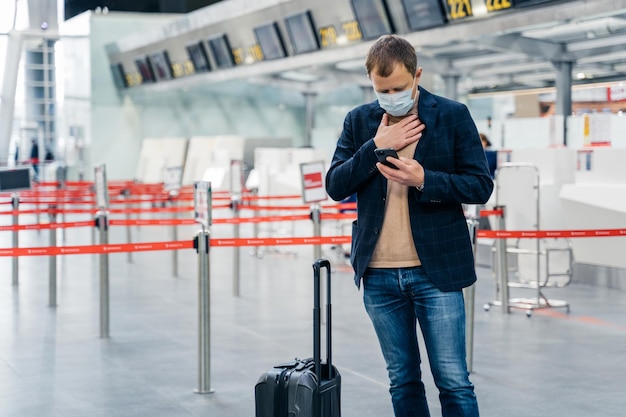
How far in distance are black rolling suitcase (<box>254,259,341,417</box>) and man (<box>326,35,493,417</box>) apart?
0.76ft

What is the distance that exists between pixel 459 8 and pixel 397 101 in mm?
10703

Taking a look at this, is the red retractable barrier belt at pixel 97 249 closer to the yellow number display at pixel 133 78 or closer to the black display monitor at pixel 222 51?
the black display monitor at pixel 222 51

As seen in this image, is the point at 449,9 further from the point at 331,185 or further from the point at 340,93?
the point at 340,93

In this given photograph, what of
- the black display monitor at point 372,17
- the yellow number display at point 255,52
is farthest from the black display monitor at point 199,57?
the black display monitor at point 372,17

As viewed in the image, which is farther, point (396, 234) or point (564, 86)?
point (564, 86)

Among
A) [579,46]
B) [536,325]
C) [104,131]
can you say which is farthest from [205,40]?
[536,325]

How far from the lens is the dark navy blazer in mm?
3619

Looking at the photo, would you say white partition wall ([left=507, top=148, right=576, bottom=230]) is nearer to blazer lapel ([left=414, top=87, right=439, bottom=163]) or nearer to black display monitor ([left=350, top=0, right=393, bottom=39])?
black display monitor ([left=350, top=0, right=393, bottom=39])

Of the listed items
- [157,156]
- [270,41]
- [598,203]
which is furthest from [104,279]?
[157,156]

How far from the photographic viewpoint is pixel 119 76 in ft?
98.9

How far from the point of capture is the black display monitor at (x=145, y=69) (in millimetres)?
28359

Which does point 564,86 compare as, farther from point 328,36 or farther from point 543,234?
point 543,234

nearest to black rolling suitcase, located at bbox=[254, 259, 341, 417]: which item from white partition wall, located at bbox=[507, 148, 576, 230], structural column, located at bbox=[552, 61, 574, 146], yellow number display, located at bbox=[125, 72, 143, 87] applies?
white partition wall, located at bbox=[507, 148, 576, 230]

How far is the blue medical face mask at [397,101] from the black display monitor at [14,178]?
9.23 metres
